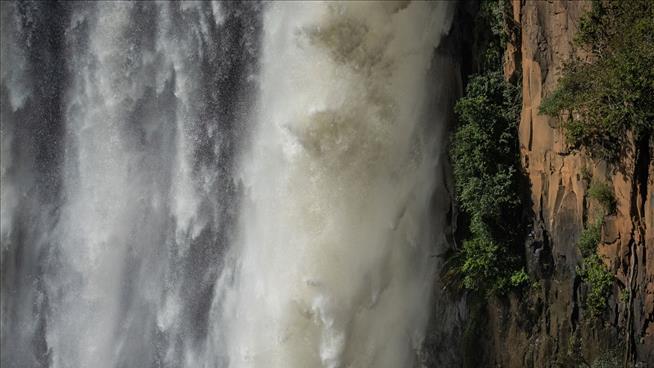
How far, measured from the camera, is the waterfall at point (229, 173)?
13000 millimetres

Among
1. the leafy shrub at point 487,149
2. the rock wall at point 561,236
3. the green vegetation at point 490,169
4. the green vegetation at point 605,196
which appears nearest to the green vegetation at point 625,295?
the rock wall at point 561,236

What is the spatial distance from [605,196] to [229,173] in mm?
6083

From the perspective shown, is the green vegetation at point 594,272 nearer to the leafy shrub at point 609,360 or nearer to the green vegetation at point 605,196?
the green vegetation at point 605,196

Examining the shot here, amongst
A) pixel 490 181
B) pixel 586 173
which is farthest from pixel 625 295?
pixel 490 181

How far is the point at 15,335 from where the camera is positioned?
48.5 ft

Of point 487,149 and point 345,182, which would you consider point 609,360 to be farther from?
point 345,182

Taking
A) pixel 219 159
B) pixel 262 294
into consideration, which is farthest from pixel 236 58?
pixel 262 294

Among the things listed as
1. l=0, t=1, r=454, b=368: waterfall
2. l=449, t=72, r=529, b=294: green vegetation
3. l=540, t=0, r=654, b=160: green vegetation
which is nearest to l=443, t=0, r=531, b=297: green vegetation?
l=449, t=72, r=529, b=294: green vegetation

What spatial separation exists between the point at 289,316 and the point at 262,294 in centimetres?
62

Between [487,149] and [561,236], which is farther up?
[487,149]

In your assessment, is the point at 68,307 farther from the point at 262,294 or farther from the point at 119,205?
the point at 262,294

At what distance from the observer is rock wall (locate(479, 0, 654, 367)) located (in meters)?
11.1

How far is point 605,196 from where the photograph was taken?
1117 cm

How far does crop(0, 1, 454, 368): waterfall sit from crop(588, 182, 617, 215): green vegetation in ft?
9.20
